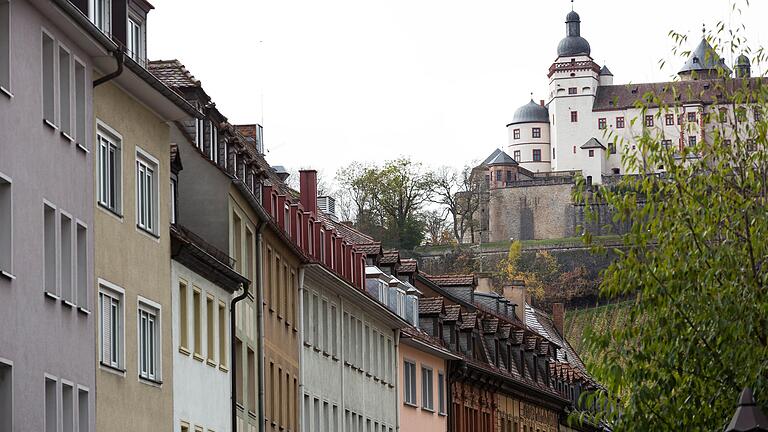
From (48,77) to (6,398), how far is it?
4231 millimetres

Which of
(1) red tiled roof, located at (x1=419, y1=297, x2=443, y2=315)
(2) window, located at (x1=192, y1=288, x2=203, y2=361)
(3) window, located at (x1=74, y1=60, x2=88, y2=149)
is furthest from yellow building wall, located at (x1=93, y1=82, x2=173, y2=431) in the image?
(1) red tiled roof, located at (x1=419, y1=297, x2=443, y2=315)

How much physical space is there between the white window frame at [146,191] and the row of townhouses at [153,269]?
0.04m

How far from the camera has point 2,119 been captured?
21750 mm

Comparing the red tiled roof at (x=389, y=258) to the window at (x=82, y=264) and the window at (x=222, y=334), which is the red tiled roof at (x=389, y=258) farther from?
the window at (x=82, y=264)

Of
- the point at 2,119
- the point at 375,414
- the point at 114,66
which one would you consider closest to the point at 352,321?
the point at 375,414

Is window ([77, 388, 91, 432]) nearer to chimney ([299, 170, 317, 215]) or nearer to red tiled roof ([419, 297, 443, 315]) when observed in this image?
chimney ([299, 170, 317, 215])

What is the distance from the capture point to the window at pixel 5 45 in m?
21.9

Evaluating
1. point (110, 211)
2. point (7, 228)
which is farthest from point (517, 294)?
point (7, 228)

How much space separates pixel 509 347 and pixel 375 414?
1649 cm

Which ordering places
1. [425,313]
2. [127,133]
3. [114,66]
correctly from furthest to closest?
[425,313] < [127,133] < [114,66]

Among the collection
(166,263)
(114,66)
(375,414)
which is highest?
(114,66)

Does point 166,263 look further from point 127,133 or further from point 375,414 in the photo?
point 375,414

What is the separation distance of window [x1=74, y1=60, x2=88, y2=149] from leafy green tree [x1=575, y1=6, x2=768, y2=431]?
6.25 m

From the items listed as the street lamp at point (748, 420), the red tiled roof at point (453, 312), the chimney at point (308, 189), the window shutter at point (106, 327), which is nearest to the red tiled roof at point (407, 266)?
the red tiled roof at point (453, 312)
